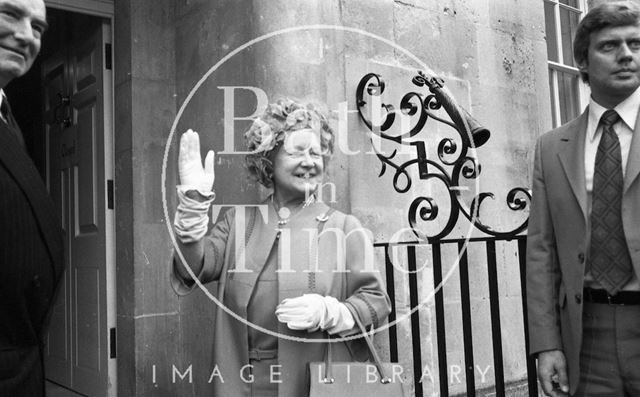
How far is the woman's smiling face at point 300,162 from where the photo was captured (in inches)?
82.1

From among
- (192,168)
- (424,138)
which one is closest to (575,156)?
(192,168)

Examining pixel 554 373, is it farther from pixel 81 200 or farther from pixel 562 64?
pixel 562 64

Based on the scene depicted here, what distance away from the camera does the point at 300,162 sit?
208cm

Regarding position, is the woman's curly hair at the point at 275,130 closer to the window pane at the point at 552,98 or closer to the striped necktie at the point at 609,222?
the striped necktie at the point at 609,222

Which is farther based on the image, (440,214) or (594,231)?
(440,214)

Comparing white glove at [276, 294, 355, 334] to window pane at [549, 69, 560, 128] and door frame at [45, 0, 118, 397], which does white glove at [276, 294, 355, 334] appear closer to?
door frame at [45, 0, 118, 397]

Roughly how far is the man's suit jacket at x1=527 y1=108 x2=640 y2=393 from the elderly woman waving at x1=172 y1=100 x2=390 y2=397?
58cm

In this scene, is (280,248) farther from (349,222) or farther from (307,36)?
(307,36)

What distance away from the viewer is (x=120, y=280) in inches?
150

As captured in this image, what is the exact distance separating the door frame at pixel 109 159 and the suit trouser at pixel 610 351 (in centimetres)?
279

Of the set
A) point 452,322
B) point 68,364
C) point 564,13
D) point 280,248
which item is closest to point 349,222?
point 280,248

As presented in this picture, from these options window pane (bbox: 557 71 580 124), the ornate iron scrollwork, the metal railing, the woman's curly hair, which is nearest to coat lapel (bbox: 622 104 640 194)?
the metal railing

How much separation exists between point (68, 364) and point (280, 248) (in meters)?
3.06

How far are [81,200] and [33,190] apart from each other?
2989 mm
